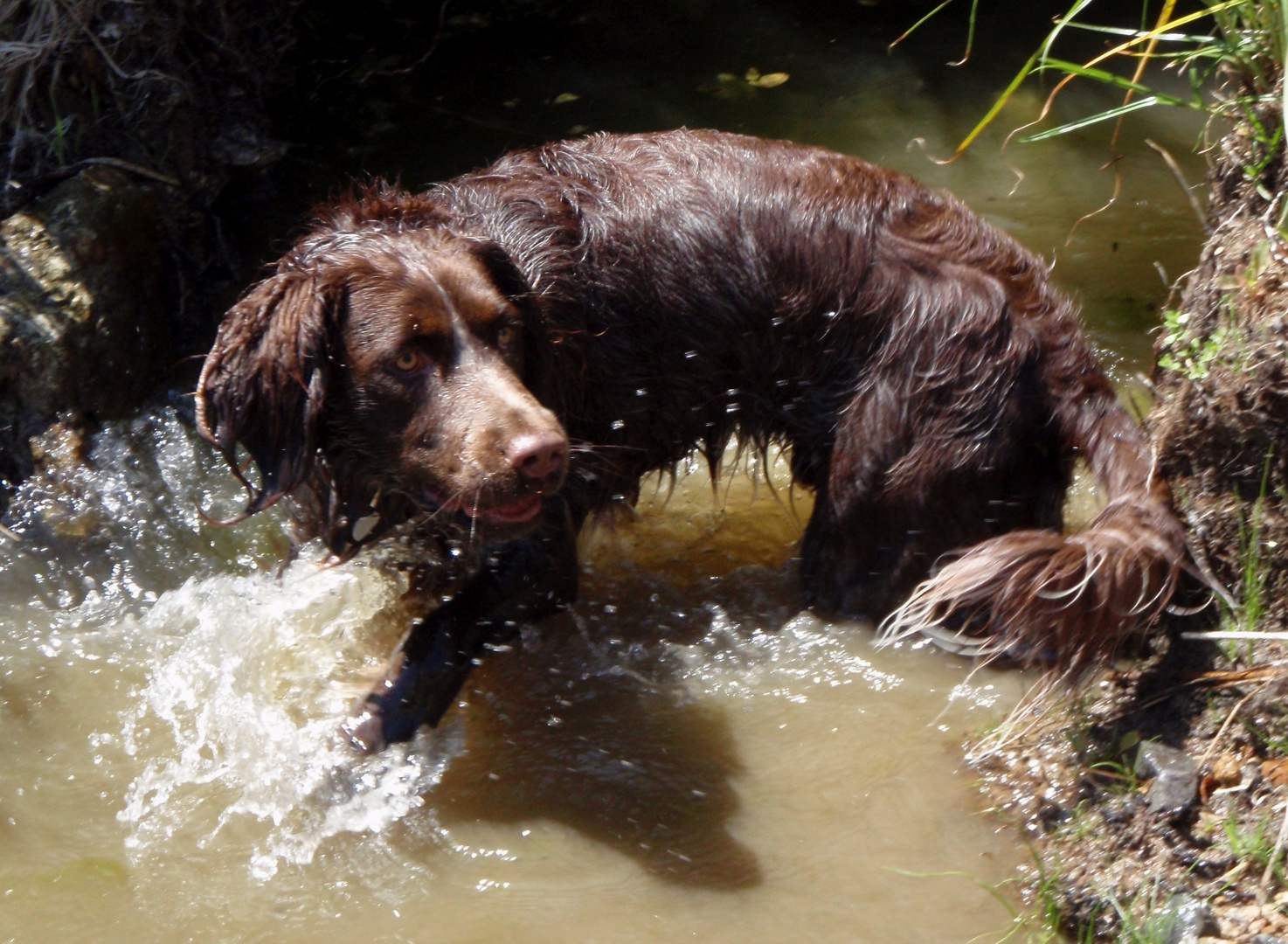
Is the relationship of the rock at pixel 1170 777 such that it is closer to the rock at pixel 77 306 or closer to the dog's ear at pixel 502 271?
the dog's ear at pixel 502 271

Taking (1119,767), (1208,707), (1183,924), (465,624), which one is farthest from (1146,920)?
(465,624)

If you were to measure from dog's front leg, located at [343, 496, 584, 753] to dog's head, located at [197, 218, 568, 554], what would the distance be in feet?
1.35

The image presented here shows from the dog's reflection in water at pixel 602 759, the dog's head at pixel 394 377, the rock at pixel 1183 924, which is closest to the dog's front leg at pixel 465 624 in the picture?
the dog's reflection in water at pixel 602 759

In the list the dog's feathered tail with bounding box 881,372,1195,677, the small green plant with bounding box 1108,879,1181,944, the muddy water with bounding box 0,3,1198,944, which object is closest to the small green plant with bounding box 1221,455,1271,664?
the dog's feathered tail with bounding box 881,372,1195,677

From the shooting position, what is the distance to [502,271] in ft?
10.2

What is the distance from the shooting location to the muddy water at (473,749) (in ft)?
8.90

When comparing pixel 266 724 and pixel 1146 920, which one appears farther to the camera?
pixel 266 724

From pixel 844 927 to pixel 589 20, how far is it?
492 centimetres

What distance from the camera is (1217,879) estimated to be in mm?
2385

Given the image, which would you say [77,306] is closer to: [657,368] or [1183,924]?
[657,368]

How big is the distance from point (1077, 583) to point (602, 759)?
1.27 metres

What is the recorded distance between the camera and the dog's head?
286cm

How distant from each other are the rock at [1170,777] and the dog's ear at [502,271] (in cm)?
180

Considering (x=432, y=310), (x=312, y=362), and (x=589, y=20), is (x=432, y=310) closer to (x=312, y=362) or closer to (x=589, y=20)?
(x=312, y=362)
